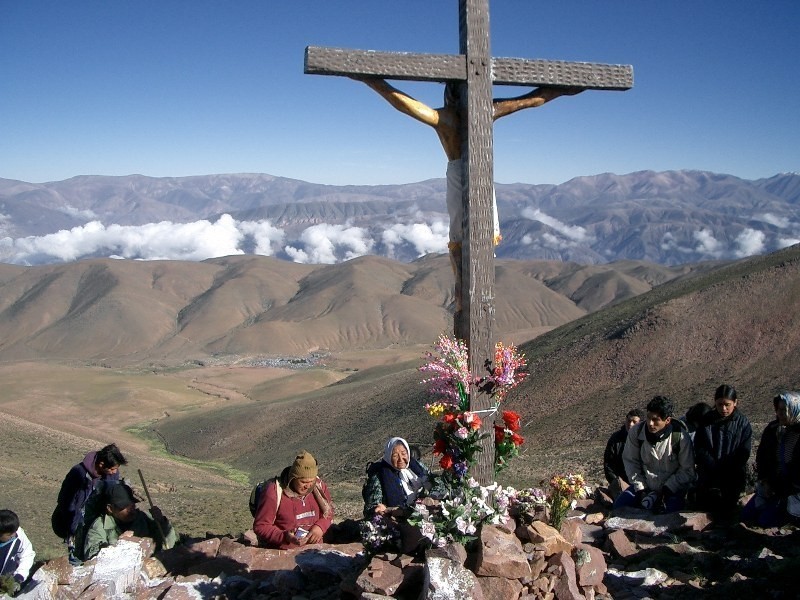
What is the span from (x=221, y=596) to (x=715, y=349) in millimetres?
29954

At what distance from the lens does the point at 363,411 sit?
38.5m

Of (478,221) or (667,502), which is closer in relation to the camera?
(478,221)

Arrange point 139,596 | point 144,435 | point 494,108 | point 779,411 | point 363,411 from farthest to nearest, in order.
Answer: point 144,435 < point 363,411 < point 779,411 < point 494,108 < point 139,596

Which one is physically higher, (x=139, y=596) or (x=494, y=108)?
(x=494, y=108)

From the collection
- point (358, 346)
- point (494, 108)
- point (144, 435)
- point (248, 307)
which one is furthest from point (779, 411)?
point (248, 307)

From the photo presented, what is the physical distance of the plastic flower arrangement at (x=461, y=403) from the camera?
15.8 feet

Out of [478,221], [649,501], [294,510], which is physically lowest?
[649,501]

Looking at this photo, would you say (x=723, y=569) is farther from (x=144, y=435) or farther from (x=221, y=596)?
(x=144, y=435)

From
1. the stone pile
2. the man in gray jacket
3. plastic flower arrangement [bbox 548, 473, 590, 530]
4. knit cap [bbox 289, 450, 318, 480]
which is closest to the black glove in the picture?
the man in gray jacket

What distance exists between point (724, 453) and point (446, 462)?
10.6 feet

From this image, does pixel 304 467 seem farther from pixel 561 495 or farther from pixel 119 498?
pixel 561 495

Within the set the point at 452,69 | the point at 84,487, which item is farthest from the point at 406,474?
the point at 452,69

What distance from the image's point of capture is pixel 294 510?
5.91 metres

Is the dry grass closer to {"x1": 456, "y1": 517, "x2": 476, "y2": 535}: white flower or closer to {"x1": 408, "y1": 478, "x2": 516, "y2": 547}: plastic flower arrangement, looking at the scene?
{"x1": 408, "y1": 478, "x2": 516, "y2": 547}: plastic flower arrangement
